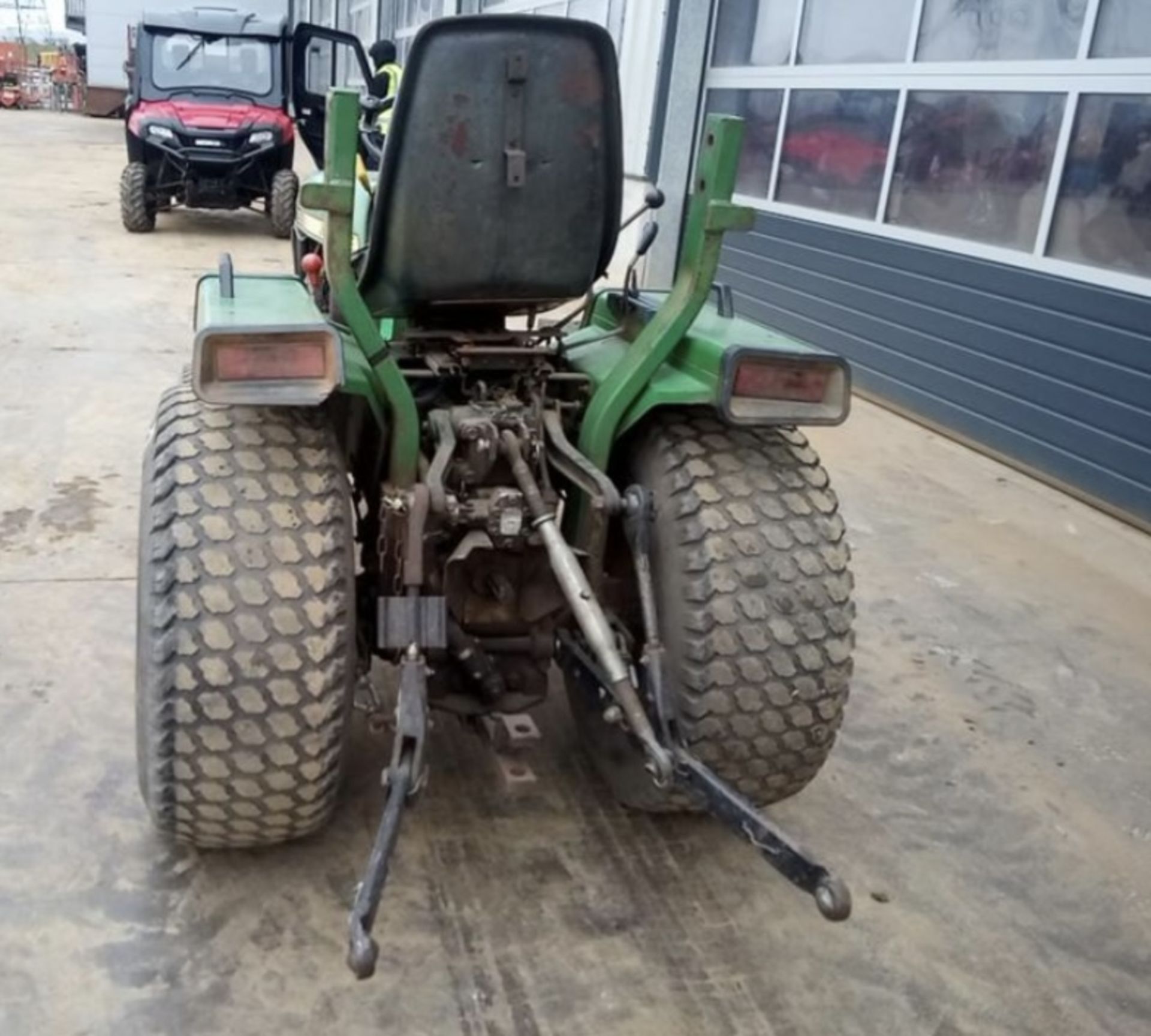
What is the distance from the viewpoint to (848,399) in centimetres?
254

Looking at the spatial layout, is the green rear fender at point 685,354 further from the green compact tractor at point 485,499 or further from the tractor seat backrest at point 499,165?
the tractor seat backrest at point 499,165

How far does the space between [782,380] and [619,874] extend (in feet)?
3.62

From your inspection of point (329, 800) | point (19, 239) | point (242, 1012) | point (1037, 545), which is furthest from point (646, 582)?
point (19, 239)

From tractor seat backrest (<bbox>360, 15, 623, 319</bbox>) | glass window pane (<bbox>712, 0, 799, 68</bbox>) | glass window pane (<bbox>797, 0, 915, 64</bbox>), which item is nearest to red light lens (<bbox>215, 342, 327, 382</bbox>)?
tractor seat backrest (<bbox>360, 15, 623, 319</bbox>)

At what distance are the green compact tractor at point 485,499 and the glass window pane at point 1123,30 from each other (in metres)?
3.86

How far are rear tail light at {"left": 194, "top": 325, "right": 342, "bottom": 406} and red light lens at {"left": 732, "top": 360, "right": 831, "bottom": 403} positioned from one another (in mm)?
802

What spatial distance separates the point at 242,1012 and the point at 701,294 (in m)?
1.62

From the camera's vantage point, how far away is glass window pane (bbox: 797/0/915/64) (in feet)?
23.6

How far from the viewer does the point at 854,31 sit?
7625 millimetres

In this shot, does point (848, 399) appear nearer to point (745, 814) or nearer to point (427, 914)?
point (745, 814)

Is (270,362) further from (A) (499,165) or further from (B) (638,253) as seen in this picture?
(B) (638,253)

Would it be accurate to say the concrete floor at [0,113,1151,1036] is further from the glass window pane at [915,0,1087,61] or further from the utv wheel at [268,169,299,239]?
the utv wheel at [268,169,299,239]

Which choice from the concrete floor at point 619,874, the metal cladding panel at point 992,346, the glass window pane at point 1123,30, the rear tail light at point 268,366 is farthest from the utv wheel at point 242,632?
the glass window pane at point 1123,30

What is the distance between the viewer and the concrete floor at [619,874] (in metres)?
2.25
